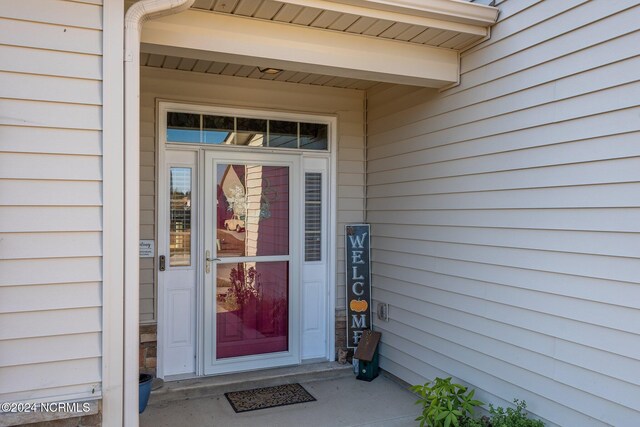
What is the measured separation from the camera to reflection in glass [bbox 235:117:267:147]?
407 centimetres

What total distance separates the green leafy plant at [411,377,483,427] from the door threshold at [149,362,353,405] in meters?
1.20

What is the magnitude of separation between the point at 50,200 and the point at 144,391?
1.68 m

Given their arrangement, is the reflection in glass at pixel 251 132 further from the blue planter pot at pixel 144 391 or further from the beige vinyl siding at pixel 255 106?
the blue planter pot at pixel 144 391

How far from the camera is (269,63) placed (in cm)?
293

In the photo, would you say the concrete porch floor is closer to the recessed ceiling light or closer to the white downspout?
the white downspout

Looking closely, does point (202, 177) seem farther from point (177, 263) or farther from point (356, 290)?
point (356, 290)

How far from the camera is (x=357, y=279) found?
4.34 meters

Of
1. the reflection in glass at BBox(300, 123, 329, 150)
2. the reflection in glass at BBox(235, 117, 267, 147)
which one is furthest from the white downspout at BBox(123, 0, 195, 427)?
the reflection in glass at BBox(300, 123, 329, 150)

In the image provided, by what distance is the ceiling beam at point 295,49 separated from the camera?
2604mm

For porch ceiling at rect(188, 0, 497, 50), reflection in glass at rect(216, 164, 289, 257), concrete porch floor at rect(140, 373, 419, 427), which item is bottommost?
concrete porch floor at rect(140, 373, 419, 427)

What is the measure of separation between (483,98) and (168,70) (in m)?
2.47

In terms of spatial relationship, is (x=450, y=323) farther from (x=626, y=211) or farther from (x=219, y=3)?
(x=219, y=3)

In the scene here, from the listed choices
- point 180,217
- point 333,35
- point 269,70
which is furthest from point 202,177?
point 333,35

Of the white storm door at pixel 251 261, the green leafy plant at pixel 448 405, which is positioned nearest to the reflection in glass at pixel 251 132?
the white storm door at pixel 251 261
